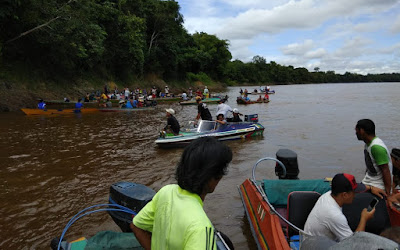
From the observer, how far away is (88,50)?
2786 centimetres

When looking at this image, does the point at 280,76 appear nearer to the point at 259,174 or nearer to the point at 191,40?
the point at 191,40

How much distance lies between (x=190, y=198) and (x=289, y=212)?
2773 mm

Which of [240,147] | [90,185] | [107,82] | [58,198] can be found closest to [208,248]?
[58,198]

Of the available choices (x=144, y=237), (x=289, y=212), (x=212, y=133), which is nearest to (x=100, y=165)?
(x=212, y=133)

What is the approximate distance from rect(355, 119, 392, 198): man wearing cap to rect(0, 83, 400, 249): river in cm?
207

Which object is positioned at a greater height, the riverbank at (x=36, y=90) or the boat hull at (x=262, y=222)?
the riverbank at (x=36, y=90)

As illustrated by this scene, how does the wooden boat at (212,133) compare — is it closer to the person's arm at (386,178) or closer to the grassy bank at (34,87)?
the person's arm at (386,178)

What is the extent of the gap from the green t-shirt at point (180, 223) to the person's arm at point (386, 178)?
334 centimetres

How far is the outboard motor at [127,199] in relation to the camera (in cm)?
347

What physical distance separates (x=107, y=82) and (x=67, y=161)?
27154 millimetres

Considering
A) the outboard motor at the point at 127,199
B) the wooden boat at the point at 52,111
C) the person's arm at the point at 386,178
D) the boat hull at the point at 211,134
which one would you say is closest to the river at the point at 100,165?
A: the boat hull at the point at 211,134

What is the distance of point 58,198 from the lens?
632 cm

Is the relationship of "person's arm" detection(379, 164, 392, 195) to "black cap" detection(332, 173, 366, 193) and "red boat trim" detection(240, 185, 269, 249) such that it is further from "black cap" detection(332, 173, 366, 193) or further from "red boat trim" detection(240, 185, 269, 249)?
"red boat trim" detection(240, 185, 269, 249)

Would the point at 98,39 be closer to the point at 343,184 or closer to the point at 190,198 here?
the point at 343,184
